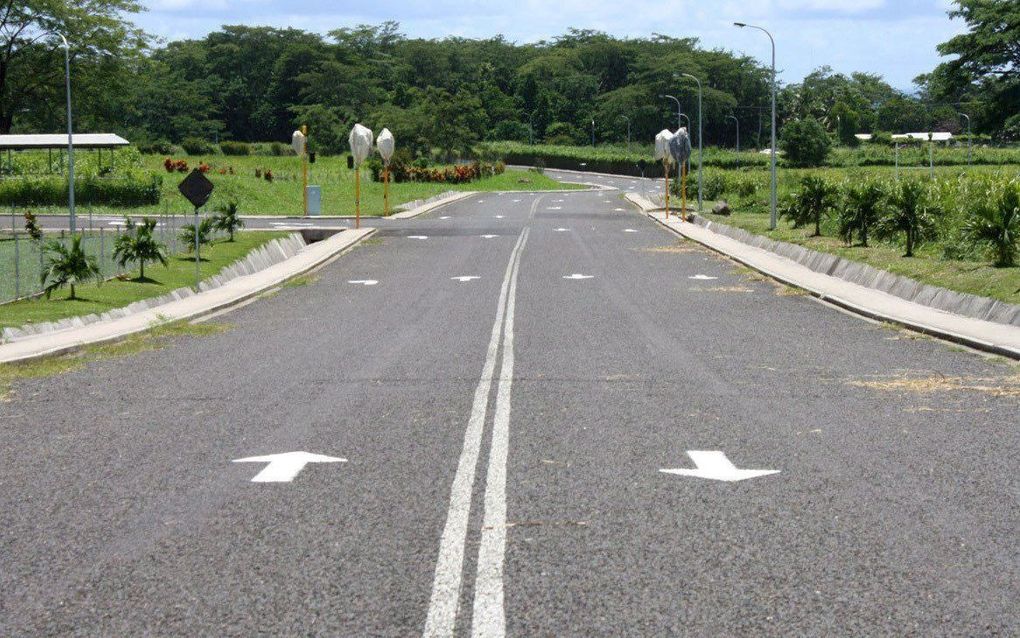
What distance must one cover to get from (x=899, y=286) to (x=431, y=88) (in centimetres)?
10791

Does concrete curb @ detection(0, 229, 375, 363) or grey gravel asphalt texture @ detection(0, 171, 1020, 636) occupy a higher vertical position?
concrete curb @ detection(0, 229, 375, 363)

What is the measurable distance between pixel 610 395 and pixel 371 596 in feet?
22.5

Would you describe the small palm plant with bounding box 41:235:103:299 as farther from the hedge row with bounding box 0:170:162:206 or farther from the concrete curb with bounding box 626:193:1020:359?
the hedge row with bounding box 0:170:162:206

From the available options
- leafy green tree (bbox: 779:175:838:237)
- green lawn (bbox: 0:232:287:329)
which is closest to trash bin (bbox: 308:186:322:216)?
green lawn (bbox: 0:232:287:329)

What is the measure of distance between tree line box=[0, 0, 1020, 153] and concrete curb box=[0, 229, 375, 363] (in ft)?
175

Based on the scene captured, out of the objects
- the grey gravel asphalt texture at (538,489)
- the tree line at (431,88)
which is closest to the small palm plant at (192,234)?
the grey gravel asphalt texture at (538,489)

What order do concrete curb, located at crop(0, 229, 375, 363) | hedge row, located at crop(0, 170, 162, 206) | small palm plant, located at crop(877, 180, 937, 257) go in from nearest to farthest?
concrete curb, located at crop(0, 229, 375, 363), small palm plant, located at crop(877, 180, 937, 257), hedge row, located at crop(0, 170, 162, 206)

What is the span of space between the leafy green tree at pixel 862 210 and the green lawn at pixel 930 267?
46 cm

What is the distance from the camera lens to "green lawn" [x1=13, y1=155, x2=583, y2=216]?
2421 inches

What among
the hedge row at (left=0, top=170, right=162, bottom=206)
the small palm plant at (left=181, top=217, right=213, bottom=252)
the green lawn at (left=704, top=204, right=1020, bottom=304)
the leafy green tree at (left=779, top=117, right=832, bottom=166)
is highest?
the leafy green tree at (left=779, top=117, right=832, bottom=166)

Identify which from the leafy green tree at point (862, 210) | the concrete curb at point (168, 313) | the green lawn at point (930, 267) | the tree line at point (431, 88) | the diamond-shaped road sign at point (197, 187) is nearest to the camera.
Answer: the concrete curb at point (168, 313)

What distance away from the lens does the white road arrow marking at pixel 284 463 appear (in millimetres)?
9180

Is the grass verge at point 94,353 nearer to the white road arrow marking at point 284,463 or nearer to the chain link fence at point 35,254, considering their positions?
the chain link fence at point 35,254

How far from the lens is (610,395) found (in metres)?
13.0
